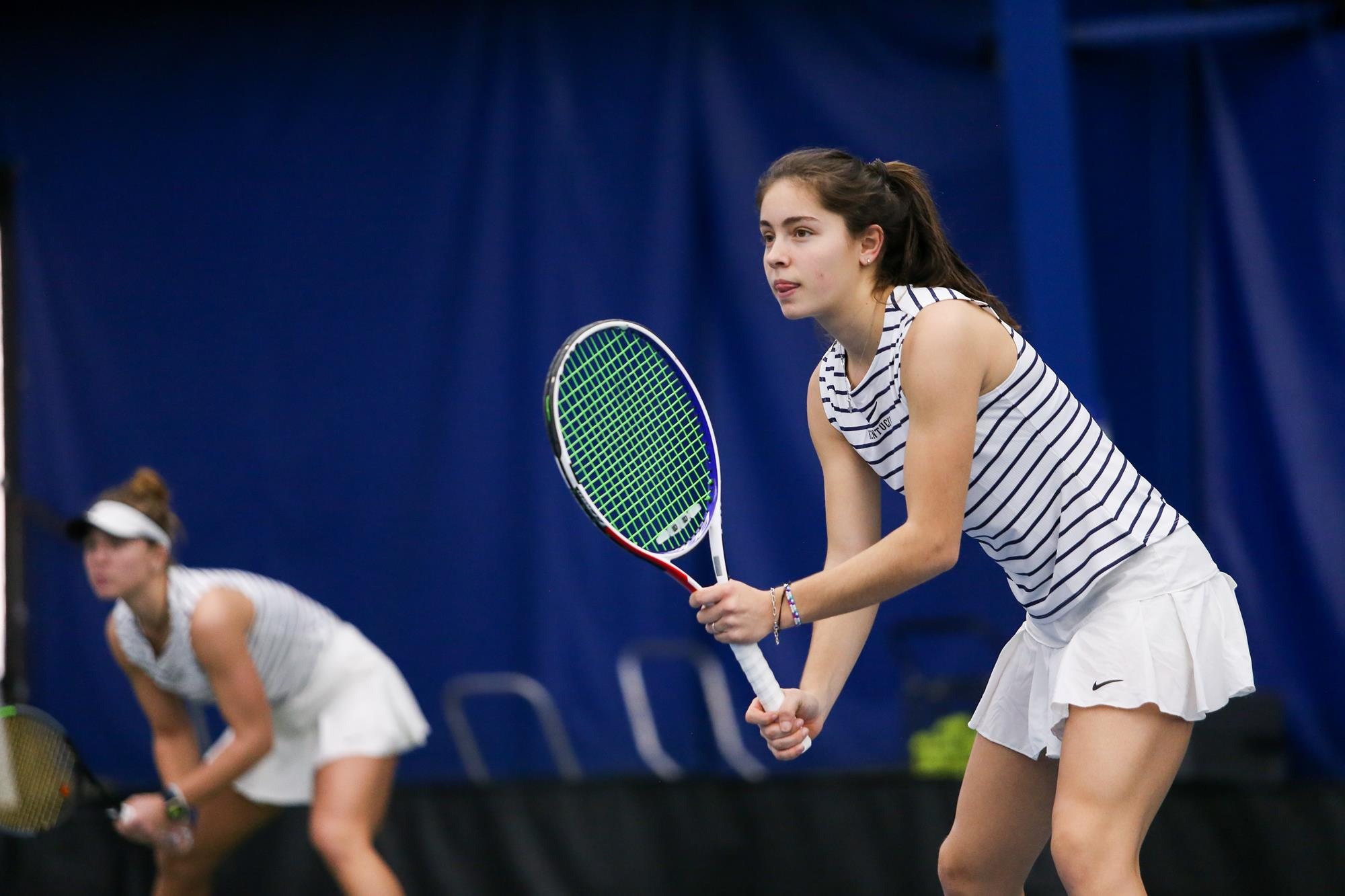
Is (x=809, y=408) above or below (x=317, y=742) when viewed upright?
above

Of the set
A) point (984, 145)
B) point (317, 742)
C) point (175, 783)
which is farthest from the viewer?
point (984, 145)

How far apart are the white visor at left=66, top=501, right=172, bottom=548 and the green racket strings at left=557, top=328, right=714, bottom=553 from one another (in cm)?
140

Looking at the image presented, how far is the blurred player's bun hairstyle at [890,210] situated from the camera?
2320 mm

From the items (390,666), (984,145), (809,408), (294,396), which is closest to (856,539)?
(809,408)

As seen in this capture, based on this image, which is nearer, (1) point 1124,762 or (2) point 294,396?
(1) point 1124,762

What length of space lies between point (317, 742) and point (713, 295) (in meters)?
2.51

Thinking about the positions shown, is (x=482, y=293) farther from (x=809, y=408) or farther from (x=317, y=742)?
(x=809, y=408)

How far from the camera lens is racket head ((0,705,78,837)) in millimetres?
3559

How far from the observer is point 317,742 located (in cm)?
399

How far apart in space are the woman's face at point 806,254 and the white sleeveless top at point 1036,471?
0.09 meters

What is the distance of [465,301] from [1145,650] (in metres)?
4.10

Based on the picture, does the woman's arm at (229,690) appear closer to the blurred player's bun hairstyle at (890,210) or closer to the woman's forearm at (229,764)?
the woman's forearm at (229,764)

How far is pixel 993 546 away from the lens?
→ 2.46m

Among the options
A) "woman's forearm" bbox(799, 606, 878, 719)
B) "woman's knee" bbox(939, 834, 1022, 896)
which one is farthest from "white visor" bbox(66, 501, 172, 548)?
"woman's knee" bbox(939, 834, 1022, 896)
